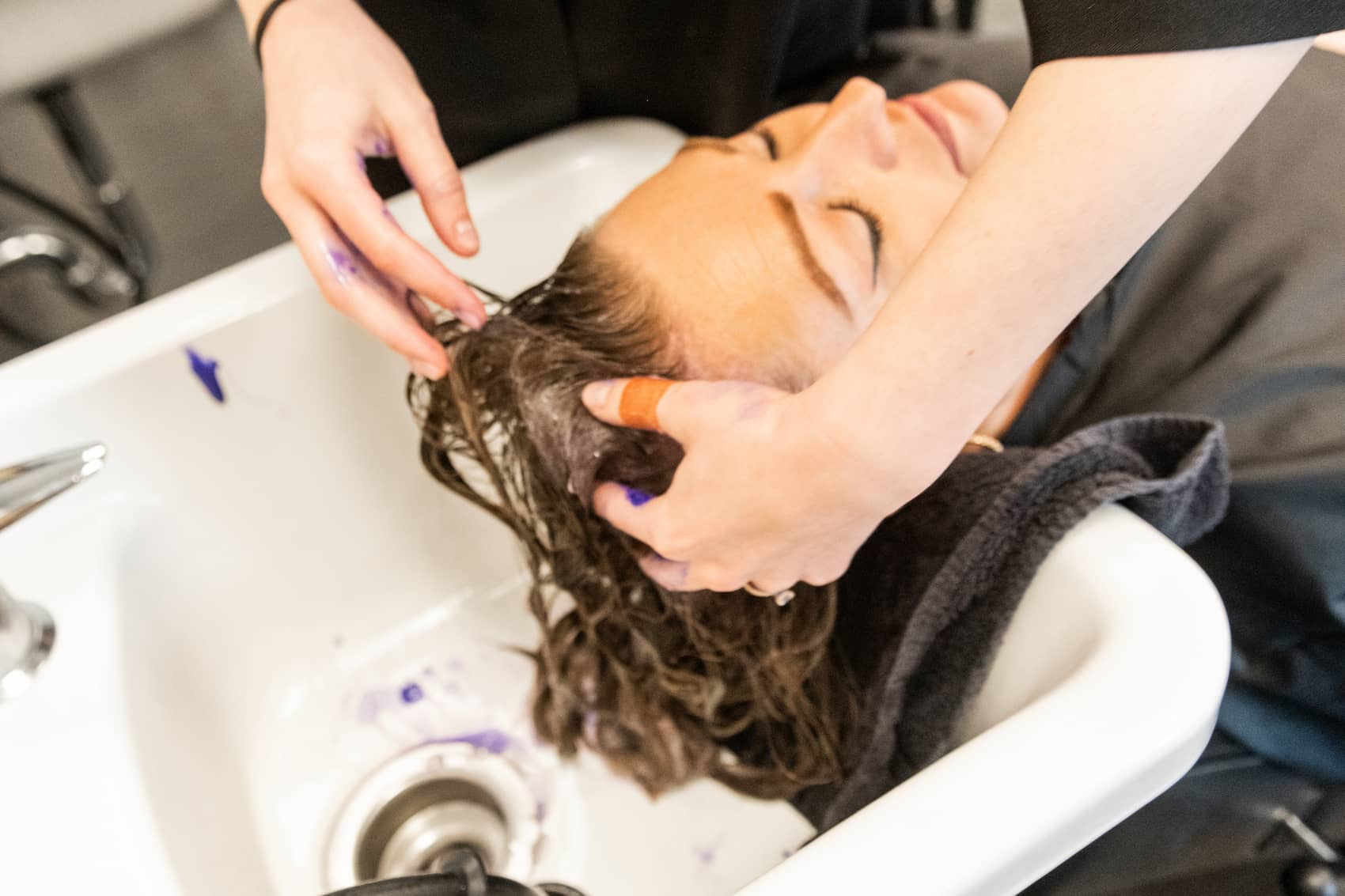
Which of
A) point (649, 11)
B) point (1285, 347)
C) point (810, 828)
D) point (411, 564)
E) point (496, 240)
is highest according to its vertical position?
point (649, 11)

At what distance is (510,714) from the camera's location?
2.47 ft

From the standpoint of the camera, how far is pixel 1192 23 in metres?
0.30

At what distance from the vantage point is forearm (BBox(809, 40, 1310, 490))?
314 mm

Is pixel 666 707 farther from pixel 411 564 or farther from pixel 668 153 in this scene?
pixel 668 153

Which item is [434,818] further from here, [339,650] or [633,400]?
[633,400]

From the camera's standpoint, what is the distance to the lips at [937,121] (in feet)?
2.07

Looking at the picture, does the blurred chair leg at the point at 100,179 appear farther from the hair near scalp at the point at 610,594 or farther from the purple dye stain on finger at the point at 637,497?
the purple dye stain on finger at the point at 637,497

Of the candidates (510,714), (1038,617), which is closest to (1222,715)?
(1038,617)

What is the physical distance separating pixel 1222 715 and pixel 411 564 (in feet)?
2.06

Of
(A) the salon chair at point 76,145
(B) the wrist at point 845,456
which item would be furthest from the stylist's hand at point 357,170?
(A) the salon chair at point 76,145

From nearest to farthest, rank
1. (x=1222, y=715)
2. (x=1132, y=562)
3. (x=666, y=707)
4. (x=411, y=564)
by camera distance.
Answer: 1. (x=1132, y=562)
2. (x=1222, y=715)
3. (x=666, y=707)
4. (x=411, y=564)

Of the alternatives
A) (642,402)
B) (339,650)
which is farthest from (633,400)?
(339,650)

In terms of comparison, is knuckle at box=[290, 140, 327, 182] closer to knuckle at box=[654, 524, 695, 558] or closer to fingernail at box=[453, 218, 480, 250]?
fingernail at box=[453, 218, 480, 250]

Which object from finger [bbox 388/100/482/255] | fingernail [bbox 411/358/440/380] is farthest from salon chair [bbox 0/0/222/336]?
fingernail [bbox 411/358/440/380]
